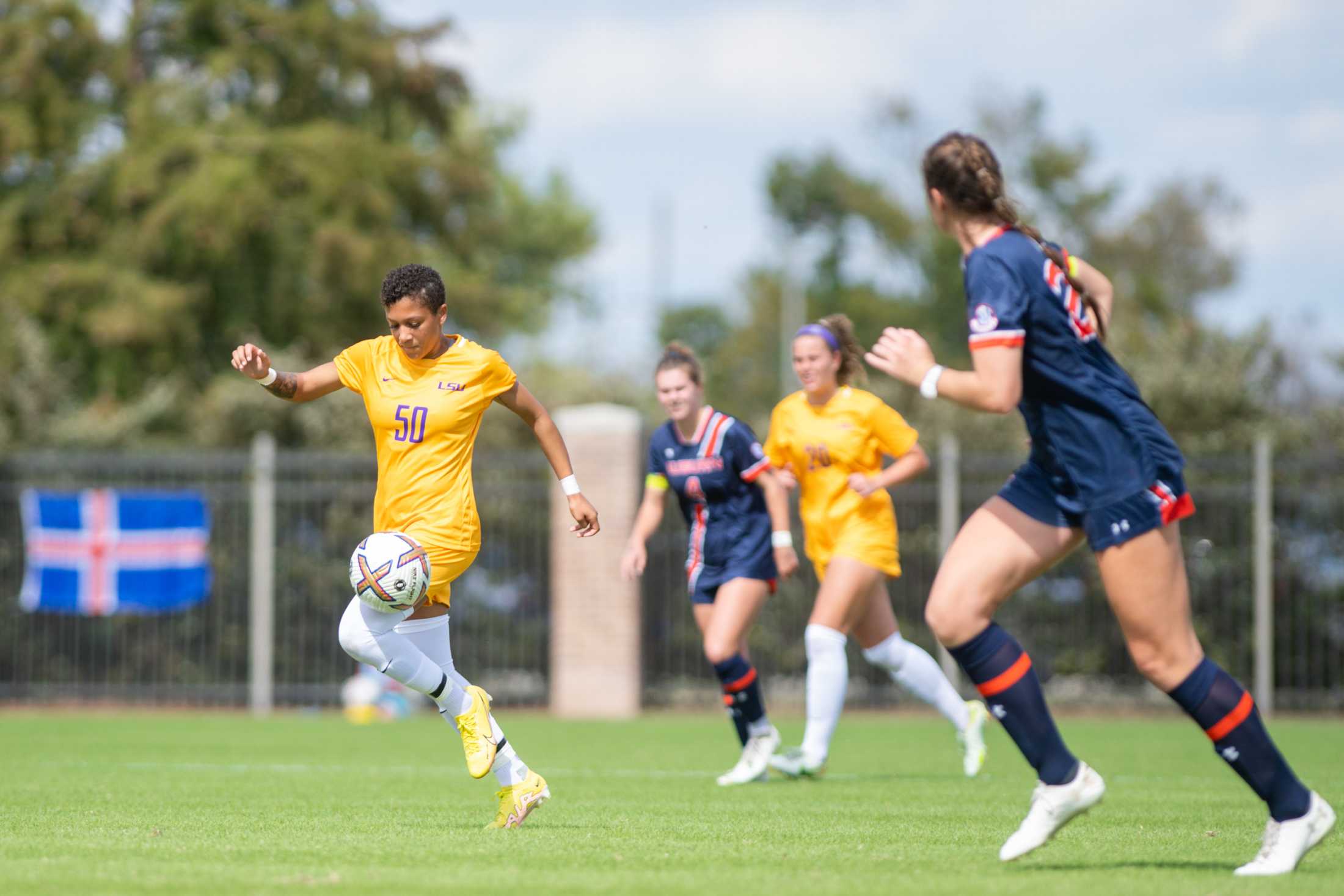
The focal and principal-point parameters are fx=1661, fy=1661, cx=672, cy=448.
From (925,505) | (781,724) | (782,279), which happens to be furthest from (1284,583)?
(782,279)

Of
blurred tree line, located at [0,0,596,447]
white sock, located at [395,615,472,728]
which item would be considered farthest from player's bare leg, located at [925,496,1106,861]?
blurred tree line, located at [0,0,596,447]

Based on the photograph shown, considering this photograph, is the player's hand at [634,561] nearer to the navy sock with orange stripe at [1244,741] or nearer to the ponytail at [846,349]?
the ponytail at [846,349]

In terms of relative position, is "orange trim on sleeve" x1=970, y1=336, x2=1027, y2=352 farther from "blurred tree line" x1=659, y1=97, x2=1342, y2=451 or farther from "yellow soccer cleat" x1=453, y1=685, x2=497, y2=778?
"blurred tree line" x1=659, y1=97, x2=1342, y2=451

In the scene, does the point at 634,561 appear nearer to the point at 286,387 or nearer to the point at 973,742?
the point at 973,742

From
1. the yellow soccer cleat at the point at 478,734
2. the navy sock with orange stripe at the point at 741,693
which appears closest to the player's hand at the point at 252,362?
the yellow soccer cleat at the point at 478,734

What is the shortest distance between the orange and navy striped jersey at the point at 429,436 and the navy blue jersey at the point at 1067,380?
2.27 meters

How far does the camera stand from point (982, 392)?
16.0 feet

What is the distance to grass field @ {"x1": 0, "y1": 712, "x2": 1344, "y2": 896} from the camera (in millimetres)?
4785

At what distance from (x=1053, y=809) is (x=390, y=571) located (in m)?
2.59

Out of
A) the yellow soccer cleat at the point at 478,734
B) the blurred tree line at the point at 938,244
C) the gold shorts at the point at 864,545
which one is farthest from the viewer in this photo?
the blurred tree line at the point at 938,244

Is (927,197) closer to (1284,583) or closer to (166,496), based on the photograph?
(1284,583)

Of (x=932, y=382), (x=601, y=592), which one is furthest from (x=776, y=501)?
(x=601, y=592)

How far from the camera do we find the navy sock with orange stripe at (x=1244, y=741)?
195 inches

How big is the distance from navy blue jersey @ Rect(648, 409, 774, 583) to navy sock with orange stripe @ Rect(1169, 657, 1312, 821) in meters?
4.45
